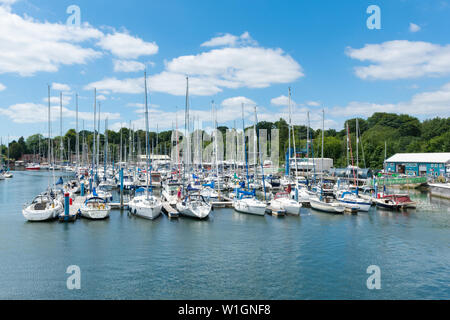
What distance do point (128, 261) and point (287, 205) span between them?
22.9m

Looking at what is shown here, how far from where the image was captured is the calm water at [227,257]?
65.8 ft

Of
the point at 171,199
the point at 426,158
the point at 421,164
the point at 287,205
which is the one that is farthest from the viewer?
the point at 426,158

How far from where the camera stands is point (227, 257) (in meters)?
26.0

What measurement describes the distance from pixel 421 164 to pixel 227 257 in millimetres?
72532

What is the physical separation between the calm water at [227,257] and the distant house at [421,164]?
43621mm

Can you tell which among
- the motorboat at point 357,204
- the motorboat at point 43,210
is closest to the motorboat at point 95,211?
the motorboat at point 43,210

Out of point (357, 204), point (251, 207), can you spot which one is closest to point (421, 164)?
point (357, 204)

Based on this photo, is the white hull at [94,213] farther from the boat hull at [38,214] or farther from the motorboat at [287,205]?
the motorboat at [287,205]

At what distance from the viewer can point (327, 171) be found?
96750 millimetres

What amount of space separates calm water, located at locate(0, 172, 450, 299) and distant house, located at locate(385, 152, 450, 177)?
4362 cm

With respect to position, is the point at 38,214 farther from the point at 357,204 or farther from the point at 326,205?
the point at 357,204

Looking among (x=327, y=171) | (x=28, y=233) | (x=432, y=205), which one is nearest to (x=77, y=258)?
(x=28, y=233)

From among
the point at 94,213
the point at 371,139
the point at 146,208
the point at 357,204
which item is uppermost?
the point at 371,139
